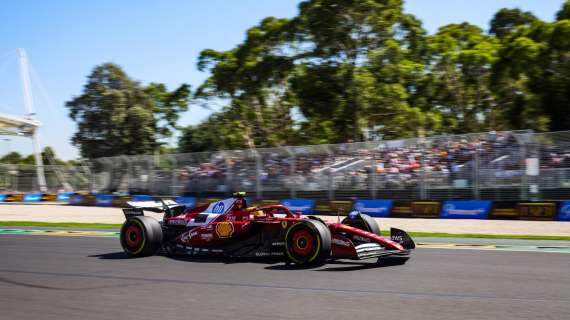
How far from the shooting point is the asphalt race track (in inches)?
254

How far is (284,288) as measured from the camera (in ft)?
25.9

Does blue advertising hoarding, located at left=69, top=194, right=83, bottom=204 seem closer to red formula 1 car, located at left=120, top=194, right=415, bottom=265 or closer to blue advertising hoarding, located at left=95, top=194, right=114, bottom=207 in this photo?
blue advertising hoarding, located at left=95, top=194, right=114, bottom=207

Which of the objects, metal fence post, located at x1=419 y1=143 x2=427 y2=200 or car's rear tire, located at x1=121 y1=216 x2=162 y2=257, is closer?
car's rear tire, located at x1=121 y1=216 x2=162 y2=257

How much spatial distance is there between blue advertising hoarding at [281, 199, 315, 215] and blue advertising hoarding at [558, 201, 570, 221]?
8.83m

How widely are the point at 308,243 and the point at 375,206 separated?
1368cm

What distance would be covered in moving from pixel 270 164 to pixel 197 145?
34273mm

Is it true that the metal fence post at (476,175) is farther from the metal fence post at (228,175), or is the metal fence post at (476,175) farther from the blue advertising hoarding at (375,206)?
the metal fence post at (228,175)

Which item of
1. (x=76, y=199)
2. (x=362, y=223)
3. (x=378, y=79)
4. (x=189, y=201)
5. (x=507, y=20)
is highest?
(x=507, y=20)

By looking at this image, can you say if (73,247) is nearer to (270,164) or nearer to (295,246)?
(295,246)

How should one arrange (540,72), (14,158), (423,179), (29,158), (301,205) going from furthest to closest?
1. (29,158)
2. (14,158)
3. (540,72)
4. (301,205)
5. (423,179)

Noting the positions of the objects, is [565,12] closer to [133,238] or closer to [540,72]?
[540,72]

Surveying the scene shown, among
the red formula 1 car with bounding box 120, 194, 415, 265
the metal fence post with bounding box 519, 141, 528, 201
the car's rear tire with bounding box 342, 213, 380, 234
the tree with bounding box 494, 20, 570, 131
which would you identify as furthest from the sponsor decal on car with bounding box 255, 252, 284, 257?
the tree with bounding box 494, 20, 570, 131

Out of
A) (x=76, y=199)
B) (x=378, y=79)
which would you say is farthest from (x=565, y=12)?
(x=76, y=199)

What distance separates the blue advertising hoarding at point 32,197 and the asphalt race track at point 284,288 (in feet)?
93.2
